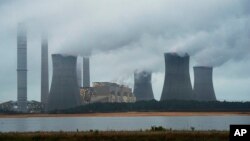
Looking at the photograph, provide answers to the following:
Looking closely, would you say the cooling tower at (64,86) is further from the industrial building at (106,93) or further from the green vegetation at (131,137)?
the green vegetation at (131,137)

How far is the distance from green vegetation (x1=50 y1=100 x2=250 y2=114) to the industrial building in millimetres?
3494

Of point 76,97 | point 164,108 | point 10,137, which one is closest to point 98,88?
point 164,108

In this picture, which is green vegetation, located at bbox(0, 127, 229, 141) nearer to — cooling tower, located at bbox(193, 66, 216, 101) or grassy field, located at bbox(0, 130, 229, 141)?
grassy field, located at bbox(0, 130, 229, 141)

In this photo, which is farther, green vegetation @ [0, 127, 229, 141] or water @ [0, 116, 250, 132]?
water @ [0, 116, 250, 132]

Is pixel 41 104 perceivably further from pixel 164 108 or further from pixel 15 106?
pixel 164 108

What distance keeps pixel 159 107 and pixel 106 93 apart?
14.3 metres

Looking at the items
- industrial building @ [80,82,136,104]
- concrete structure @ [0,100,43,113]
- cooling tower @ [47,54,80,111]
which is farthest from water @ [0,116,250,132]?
concrete structure @ [0,100,43,113]

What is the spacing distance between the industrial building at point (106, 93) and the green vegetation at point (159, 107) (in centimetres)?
349

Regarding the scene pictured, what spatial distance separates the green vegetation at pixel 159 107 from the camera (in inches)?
4087

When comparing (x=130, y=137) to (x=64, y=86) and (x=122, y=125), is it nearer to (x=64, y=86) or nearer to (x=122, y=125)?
(x=122, y=125)

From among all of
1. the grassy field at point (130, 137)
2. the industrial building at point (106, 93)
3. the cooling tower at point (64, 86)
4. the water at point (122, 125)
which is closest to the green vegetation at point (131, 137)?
the grassy field at point (130, 137)

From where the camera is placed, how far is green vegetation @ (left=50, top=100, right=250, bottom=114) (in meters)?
104

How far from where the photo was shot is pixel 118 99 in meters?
122

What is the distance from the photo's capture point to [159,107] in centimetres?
11194
